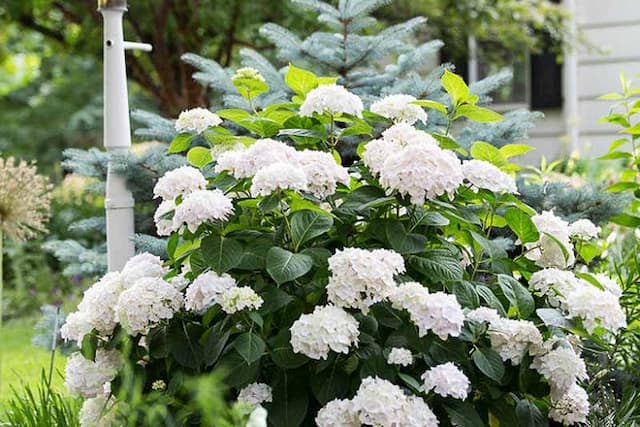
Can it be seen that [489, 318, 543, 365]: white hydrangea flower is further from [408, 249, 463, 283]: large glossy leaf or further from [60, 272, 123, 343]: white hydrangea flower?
[60, 272, 123, 343]: white hydrangea flower

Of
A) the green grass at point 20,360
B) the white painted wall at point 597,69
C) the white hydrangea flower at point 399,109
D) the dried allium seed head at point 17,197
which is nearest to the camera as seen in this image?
the white hydrangea flower at point 399,109

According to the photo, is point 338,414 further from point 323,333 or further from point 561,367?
point 561,367

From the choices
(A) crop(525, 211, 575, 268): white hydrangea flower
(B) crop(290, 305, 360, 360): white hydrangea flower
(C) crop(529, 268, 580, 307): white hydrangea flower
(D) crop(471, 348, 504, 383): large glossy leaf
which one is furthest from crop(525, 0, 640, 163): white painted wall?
(B) crop(290, 305, 360, 360): white hydrangea flower

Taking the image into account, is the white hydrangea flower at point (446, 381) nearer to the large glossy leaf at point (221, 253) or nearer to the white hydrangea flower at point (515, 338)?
the white hydrangea flower at point (515, 338)

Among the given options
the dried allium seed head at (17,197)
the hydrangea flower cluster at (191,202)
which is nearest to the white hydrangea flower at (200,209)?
the hydrangea flower cluster at (191,202)

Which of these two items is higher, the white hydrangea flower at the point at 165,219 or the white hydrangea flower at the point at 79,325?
the white hydrangea flower at the point at 165,219

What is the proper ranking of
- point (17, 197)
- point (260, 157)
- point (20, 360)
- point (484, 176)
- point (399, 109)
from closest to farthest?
point (260, 157), point (484, 176), point (399, 109), point (17, 197), point (20, 360)

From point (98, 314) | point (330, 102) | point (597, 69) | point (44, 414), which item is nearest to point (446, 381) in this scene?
point (330, 102)

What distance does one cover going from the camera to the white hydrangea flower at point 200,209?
6.98ft

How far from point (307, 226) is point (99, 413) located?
0.76 meters

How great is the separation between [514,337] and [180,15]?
6.14 m

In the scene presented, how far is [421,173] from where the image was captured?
2117 mm

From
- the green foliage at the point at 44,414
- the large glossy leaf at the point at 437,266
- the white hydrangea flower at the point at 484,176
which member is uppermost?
the white hydrangea flower at the point at 484,176

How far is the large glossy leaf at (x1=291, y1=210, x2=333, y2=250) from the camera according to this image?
2.21m
